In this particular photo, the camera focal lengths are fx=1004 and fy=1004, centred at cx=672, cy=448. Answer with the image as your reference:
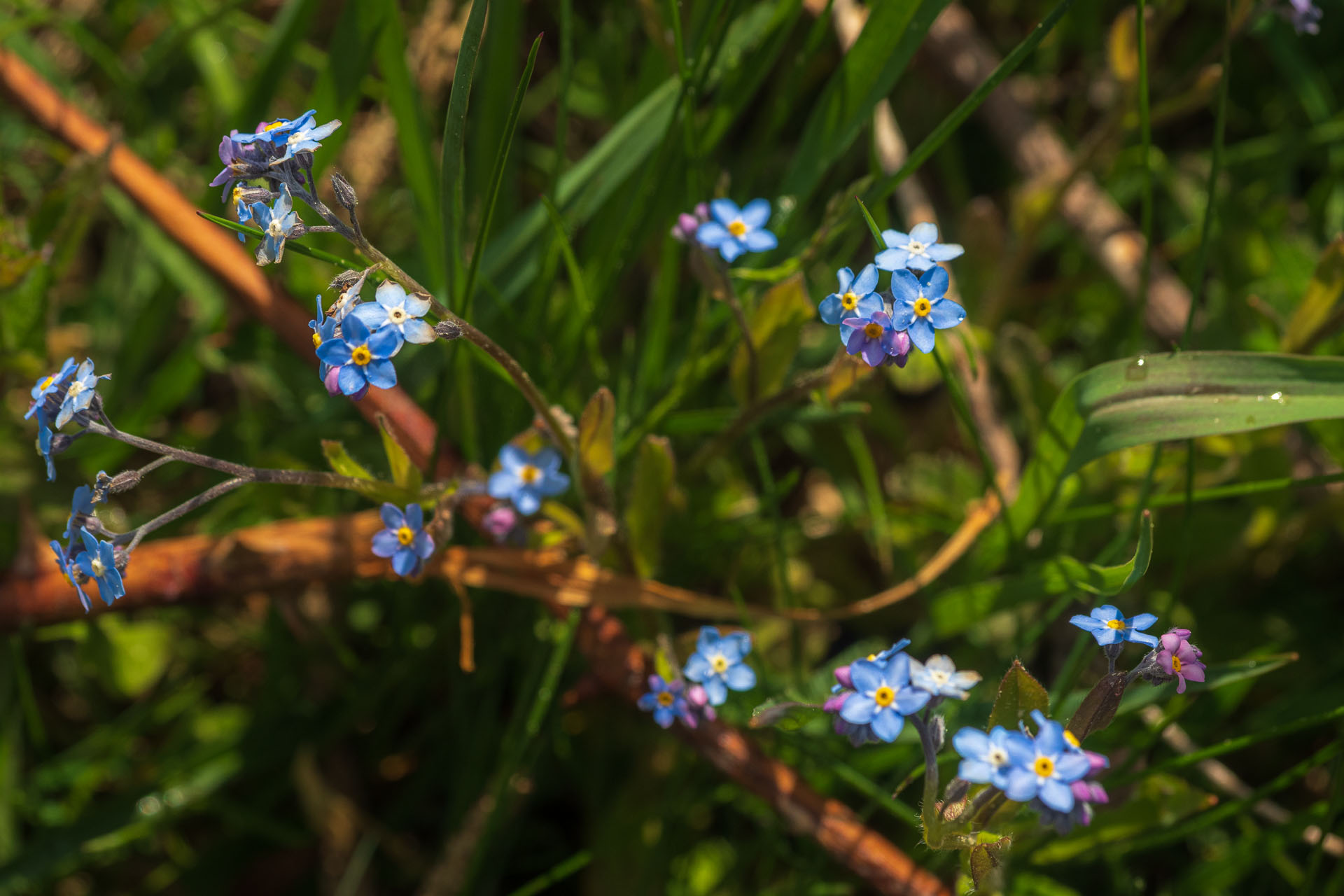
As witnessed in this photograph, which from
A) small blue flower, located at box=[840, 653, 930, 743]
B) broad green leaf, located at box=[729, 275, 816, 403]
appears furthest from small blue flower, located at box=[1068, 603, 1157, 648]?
broad green leaf, located at box=[729, 275, 816, 403]

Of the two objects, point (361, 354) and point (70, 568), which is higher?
point (361, 354)

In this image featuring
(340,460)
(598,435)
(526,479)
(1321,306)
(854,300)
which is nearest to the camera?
(854,300)

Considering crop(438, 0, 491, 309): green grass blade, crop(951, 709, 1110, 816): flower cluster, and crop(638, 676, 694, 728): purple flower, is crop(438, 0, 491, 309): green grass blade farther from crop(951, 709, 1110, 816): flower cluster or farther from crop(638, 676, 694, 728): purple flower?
crop(951, 709, 1110, 816): flower cluster

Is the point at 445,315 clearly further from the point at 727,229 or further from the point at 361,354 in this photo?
the point at 727,229

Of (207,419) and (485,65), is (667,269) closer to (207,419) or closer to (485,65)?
(485,65)

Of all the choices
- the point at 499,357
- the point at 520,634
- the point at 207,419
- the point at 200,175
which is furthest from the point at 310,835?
the point at 200,175

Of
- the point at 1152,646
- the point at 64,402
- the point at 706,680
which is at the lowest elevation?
the point at 64,402

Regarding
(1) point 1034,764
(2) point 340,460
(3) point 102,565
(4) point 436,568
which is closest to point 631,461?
(4) point 436,568
